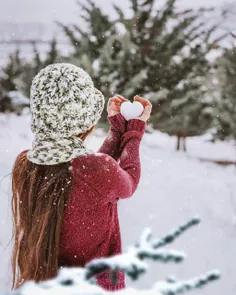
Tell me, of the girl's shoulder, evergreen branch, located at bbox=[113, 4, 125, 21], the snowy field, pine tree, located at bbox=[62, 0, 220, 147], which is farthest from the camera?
evergreen branch, located at bbox=[113, 4, 125, 21]

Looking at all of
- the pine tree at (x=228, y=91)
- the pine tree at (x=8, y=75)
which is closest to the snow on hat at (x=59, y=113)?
the pine tree at (x=228, y=91)

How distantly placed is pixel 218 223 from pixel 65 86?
3990 millimetres

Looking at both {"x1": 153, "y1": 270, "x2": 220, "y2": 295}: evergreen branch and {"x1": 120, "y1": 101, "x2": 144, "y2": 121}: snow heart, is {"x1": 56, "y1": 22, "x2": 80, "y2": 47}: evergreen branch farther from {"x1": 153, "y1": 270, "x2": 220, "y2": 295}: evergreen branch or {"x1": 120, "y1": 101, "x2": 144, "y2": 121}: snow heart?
{"x1": 153, "y1": 270, "x2": 220, "y2": 295}: evergreen branch

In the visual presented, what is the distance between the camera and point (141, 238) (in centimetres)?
71

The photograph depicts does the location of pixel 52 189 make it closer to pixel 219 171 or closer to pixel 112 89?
pixel 112 89

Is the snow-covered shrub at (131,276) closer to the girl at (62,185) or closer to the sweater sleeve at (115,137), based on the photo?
the girl at (62,185)

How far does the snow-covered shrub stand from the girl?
3.21ft

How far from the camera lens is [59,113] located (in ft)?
5.46

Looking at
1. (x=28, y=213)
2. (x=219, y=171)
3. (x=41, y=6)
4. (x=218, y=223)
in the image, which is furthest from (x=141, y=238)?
(x=41, y=6)

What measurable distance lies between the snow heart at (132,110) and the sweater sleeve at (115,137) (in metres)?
0.04


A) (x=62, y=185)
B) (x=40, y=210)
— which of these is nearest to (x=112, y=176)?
(x=62, y=185)

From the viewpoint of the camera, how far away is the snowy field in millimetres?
4359

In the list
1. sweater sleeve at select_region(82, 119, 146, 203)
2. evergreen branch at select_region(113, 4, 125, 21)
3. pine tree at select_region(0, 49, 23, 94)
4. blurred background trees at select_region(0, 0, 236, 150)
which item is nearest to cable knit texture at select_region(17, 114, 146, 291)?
sweater sleeve at select_region(82, 119, 146, 203)

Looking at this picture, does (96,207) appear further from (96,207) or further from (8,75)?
(8,75)
